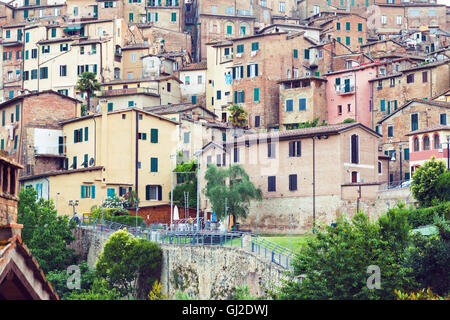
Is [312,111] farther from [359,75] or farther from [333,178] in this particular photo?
[333,178]

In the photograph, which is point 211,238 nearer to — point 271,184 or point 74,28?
point 271,184

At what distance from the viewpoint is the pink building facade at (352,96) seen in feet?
281

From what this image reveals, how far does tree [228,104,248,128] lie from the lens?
87.9 m

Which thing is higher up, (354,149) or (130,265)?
(354,149)

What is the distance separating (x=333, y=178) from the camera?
62.6 meters

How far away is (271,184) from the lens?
6569 cm

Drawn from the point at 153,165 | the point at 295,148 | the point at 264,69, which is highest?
the point at 264,69

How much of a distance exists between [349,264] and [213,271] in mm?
12005

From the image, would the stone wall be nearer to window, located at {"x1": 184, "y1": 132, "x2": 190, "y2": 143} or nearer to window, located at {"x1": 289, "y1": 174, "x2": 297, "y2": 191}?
window, located at {"x1": 289, "y1": 174, "x2": 297, "y2": 191}

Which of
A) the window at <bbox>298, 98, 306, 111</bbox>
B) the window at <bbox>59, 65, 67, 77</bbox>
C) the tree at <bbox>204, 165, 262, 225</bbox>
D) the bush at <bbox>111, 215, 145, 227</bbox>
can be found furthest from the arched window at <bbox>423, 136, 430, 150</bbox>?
the window at <bbox>59, 65, 67, 77</bbox>

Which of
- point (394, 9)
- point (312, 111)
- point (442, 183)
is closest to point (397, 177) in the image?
point (312, 111)

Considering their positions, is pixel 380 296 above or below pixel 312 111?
below

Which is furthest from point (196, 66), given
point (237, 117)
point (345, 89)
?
point (345, 89)

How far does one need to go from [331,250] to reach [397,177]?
36.3 metres
